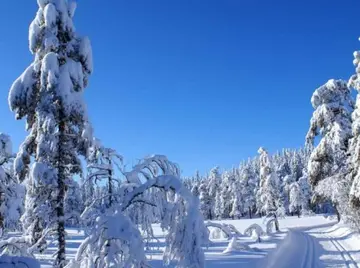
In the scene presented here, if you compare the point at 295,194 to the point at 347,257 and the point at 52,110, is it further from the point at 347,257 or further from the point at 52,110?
the point at 52,110

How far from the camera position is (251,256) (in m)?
19.9

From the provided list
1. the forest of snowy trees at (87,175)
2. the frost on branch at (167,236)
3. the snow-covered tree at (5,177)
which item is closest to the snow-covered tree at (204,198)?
the forest of snowy trees at (87,175)

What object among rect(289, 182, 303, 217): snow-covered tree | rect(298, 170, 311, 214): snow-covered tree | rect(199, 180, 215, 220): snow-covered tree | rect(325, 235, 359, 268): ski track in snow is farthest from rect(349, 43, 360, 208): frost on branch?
rect(199, 180, 215, 220): snow-covered tree

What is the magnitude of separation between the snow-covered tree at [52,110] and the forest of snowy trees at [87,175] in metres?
0.03

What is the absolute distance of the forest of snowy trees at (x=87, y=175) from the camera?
618 centimetres

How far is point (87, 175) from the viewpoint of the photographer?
9805 millimetres

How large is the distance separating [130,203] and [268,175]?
4700 cm

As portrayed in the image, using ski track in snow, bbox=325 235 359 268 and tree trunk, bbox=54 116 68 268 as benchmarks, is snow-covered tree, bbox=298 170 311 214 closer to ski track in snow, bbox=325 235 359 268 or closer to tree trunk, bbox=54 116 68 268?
ski track in snow, bbox=325 235 359 268

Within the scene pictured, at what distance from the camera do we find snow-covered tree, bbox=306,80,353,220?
72.0 ft

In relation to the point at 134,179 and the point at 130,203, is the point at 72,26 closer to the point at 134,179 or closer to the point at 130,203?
the point at 134,179

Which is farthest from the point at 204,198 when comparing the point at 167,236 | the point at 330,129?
the point at 167,236

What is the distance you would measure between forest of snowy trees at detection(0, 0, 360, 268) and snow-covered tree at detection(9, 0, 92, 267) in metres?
0.03

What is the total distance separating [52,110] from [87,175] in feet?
11.0

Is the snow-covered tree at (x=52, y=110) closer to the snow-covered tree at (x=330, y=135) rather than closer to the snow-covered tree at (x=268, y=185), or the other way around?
the snow-covered tree at (x=330, y=135)
